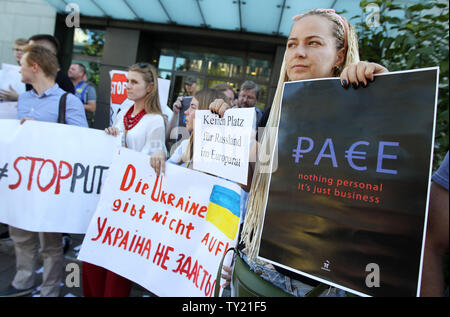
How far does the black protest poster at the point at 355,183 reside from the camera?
689 mm

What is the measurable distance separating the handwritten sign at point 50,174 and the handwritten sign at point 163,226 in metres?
0.22

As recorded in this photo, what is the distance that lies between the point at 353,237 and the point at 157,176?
3.49 feet

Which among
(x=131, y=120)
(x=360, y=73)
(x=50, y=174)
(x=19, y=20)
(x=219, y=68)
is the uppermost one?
(x=19, y=20)

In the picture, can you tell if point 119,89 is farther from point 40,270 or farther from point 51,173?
point 40,270

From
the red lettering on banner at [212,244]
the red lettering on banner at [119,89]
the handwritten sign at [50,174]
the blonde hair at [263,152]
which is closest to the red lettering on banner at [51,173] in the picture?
the handwritten sign at [50,174]

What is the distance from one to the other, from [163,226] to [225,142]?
0.58 metres

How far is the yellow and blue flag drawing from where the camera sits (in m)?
1.19

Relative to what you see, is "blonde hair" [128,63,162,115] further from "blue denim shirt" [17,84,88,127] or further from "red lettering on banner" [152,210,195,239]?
"red lettering on banner" [152,210,195,239]

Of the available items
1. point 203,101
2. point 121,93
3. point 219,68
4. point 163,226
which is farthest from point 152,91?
point 219,68

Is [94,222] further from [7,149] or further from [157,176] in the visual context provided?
[7,149]

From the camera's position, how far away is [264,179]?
3.41 ft

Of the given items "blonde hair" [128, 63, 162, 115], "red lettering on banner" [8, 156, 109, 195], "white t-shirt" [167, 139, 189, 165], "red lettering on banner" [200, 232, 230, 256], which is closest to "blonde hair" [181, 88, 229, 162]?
"white t-shirt" [167, 139, 189, 165]

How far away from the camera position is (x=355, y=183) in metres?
0.78
